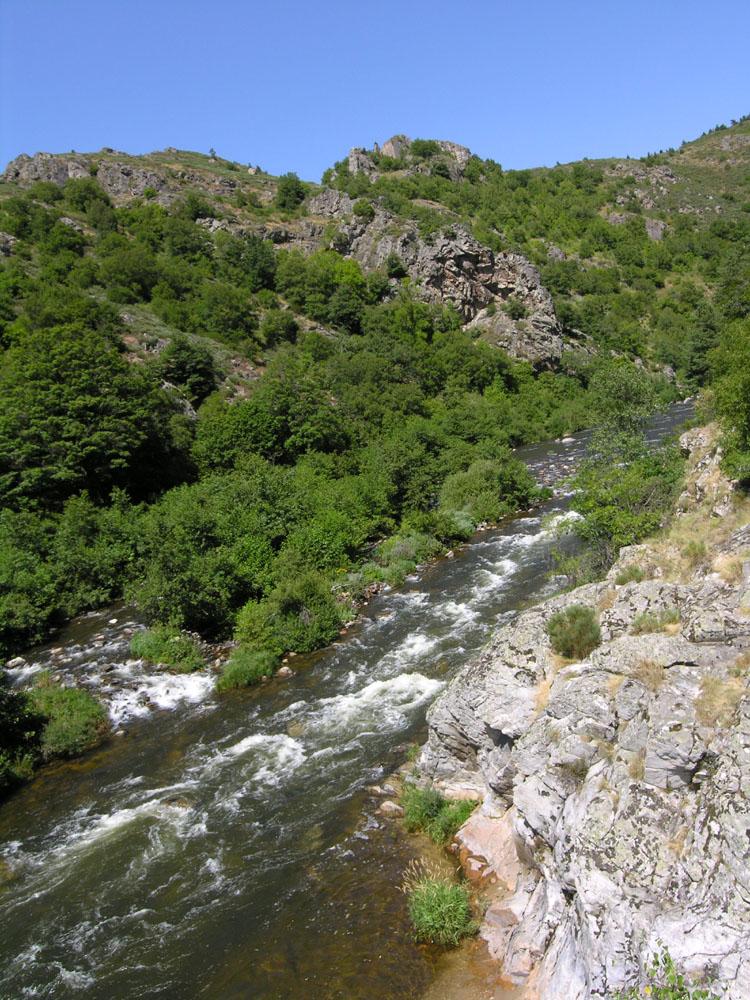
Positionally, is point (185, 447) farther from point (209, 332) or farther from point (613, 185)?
point (613, 185)

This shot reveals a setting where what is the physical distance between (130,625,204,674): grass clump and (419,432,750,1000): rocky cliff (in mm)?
10613

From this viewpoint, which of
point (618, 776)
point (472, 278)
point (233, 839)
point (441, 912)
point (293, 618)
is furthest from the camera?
point (472, 278)

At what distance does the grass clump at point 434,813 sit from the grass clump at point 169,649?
10819mm

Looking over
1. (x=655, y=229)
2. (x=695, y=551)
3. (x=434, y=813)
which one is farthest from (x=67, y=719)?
(x=655, y=229)

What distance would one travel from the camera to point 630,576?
39.5 feet

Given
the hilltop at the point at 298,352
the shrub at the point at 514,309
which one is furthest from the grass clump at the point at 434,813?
the shrub at the point at 514,309

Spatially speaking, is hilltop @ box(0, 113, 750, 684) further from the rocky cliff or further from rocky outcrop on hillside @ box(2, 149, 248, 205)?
the rocky cliff

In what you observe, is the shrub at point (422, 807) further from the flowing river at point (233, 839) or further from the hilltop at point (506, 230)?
the hilltop at point (506, 230)

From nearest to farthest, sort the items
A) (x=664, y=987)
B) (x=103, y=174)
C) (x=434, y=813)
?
(x=664, y=987), (x=434, y=813), (x=103, y=174)

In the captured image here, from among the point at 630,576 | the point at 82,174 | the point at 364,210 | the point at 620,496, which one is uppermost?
the point at 82,174

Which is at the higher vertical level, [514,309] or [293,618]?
[514,309]

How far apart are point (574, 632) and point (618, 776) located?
3.52 m

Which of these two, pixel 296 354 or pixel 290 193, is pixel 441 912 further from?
pixel 290 193

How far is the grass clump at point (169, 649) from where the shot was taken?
19.6 meters
